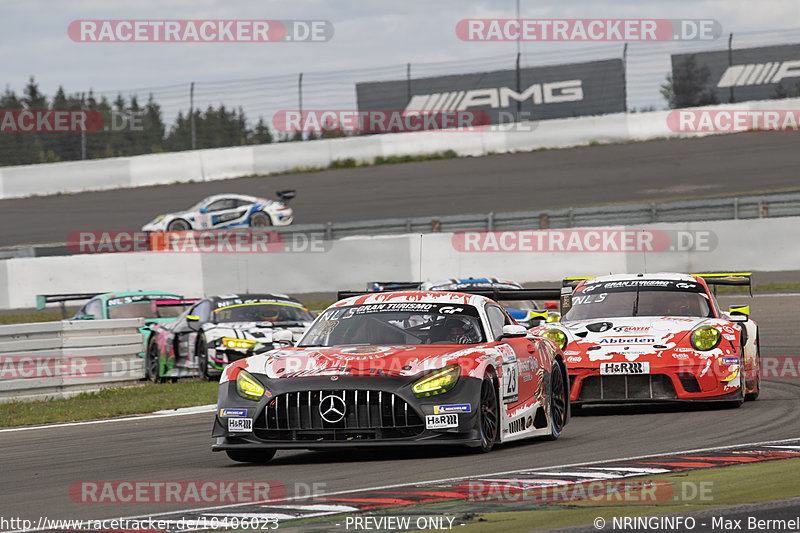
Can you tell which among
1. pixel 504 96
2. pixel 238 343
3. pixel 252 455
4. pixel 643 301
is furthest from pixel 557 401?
pixel 504 96

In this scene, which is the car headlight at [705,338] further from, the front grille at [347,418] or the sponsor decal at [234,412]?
the sponsor decal at [234,412]

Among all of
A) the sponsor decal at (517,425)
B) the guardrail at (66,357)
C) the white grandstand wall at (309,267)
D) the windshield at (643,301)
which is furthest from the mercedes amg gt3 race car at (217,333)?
the white grandstand wall at (309,267)

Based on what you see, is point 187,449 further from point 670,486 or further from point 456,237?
point 456,237

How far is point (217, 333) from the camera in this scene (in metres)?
16.6

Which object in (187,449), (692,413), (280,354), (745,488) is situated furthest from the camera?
(692,413)

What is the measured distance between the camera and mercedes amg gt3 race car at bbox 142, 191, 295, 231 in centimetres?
3111

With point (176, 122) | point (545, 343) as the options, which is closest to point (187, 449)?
point (545, 343)

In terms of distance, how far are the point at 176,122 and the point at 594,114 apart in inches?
476

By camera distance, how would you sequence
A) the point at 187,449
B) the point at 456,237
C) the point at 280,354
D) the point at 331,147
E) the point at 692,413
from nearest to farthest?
the point at 280,354, the point at 187,449, the point at 692,413, the point at 456,237, the point at 331,147

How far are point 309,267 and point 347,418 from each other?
1944 cm

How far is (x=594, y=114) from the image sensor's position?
3716 centimetres

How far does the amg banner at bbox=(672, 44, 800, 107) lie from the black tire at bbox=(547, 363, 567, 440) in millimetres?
26676

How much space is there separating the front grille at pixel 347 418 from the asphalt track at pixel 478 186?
940 inches

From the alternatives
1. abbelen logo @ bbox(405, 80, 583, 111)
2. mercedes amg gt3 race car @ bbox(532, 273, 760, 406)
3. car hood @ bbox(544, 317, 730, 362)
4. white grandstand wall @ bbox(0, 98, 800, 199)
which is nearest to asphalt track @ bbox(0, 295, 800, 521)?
mercedes amg gt3 race car @ bbox(532, 273, 760, 406)
